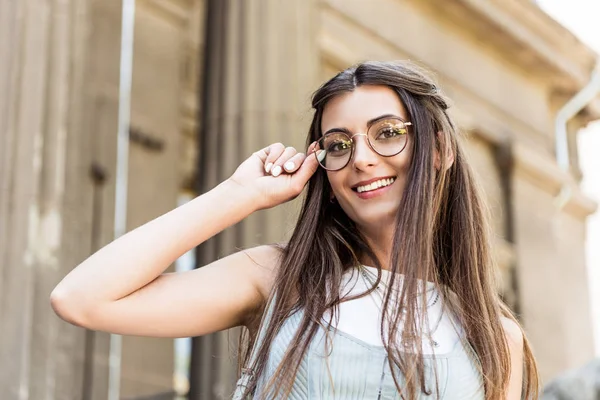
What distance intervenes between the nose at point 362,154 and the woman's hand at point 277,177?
172 millimetres

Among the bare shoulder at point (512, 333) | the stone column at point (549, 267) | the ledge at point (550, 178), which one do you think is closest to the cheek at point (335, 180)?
the bare shoulder at point (512, 333)

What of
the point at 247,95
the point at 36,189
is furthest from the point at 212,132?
the point at 36,189

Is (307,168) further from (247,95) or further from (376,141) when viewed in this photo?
(247,95)

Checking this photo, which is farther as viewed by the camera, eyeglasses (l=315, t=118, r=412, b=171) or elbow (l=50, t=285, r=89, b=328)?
eyeglasses (l=315, t=118, r=412, b=171)

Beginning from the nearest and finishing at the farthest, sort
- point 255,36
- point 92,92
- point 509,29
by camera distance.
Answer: point 255,36 → point 92,92 → point 509,29

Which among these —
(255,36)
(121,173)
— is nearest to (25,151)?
(255,36)

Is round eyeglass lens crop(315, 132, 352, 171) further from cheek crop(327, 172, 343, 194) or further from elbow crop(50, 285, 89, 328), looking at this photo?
elbow crop(50, 285, 89, 328)

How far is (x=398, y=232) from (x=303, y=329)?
0.40 metres

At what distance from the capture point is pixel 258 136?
8125 mm

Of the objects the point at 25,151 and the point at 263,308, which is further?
the point at 25,151

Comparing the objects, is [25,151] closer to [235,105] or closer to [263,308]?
[235,105]

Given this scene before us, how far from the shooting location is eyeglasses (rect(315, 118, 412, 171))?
2990 mm

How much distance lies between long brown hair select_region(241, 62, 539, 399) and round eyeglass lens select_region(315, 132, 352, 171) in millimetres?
98

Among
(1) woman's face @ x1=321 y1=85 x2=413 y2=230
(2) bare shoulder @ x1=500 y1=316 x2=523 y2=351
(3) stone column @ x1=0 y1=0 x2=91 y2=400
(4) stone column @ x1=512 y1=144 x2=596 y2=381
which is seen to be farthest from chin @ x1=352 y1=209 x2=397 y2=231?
(4) stone column @ x1=512 y1=144 x2=596 y2=381
